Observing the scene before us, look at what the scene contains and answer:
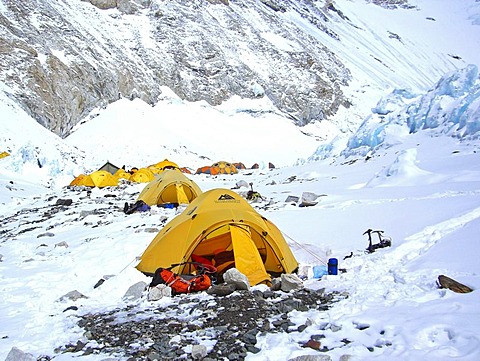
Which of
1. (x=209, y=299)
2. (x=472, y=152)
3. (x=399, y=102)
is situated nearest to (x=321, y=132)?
(x=399, y=102)

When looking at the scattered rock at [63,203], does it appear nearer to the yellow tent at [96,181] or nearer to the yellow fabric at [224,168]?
the yellow tent at [96,181]

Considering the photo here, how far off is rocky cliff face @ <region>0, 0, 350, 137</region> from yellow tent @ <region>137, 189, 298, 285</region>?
31.8 meters

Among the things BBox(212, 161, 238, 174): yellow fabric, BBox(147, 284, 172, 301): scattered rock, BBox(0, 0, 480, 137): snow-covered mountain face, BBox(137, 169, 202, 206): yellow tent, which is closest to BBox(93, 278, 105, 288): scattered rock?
BBox(147, 284, 172, 301): scattered rock

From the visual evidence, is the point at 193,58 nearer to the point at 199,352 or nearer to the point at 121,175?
the point at 121,175

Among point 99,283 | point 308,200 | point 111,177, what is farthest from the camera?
point 111,177

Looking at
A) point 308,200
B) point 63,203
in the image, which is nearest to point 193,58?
point 63,203

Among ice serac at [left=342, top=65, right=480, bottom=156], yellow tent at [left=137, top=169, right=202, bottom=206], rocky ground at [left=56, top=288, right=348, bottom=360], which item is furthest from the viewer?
ice serac at [left=342, top=65, right=480, bottom=156]

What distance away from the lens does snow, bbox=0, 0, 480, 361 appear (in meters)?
3.95

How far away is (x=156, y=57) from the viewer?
53688mm

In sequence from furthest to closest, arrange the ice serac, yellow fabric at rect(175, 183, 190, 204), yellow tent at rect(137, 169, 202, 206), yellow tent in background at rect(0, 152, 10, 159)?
yellow tent in background at rect(0, 152, 10, 159), the ice serac, yellow tent at rect(137, 169, 202, 206), yellow fabric at rect(175, 183, 190, 204)

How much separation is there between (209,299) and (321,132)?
55246mm

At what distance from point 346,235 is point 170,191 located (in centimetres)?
797

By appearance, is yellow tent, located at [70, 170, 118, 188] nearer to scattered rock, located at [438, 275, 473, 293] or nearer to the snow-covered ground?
the snow-covered ground

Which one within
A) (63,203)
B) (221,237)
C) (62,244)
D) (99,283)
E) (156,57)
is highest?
(156,57)
